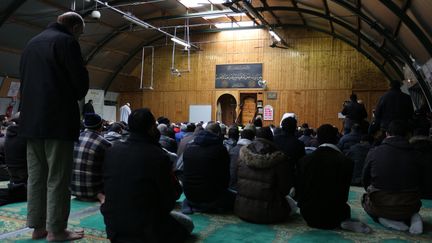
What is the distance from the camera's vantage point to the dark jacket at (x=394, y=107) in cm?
575

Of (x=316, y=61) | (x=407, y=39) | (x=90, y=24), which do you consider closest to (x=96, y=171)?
(x=407, y=39)

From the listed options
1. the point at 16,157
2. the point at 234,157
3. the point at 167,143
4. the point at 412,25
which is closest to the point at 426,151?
the point at 234,157

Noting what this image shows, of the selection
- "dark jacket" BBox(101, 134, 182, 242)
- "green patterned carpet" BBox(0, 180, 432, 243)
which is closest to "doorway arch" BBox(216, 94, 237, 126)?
"green patterned carpet" BBox(0, 180, 432, 243)

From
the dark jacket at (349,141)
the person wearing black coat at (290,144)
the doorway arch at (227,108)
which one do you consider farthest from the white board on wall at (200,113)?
the person wearing black coat at (290,144)

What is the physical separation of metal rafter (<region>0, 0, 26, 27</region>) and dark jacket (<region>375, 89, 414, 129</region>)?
10.4 m

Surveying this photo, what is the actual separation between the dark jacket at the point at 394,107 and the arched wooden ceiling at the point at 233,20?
1.96 metres

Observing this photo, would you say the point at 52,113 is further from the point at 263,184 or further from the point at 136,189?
the point at 263,184

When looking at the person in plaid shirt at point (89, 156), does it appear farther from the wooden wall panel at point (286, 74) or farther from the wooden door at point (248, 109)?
the wooden door at point (248, 109)

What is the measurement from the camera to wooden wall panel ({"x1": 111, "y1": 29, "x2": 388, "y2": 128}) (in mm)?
14805

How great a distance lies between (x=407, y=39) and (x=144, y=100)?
12.7 meters

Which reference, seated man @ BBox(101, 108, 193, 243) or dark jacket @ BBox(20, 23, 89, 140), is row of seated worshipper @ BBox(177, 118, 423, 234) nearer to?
seated man @ BBox(101, 108, 193, 243)

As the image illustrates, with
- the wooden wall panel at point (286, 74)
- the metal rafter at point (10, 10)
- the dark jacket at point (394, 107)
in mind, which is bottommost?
the dark jacket at point (394, 107)

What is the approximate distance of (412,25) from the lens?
7691mm

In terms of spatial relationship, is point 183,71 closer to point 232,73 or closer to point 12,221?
point 232,73
